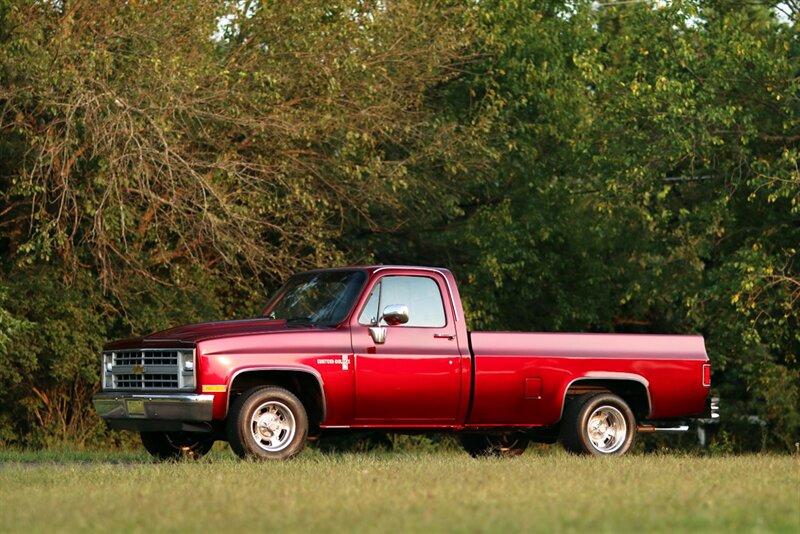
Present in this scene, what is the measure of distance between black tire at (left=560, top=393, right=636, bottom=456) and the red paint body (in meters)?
0.22

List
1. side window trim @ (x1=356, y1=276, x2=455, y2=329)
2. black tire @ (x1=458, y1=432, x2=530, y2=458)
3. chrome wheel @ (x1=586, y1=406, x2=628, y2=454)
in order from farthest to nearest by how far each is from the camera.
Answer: black tire @ (x1=458, y1=432, x2=530, y2=458), chrome wheel @ (x1=586, y1=406, x2=628, y2=454), side window trim @ (x1=356, y1=276, x2=455, y2=329)

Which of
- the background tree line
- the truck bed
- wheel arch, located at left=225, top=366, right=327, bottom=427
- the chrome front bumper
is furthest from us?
the background tree line

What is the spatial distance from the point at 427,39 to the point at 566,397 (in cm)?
1064

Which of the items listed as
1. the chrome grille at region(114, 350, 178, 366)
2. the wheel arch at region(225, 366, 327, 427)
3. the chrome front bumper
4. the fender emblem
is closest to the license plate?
the chrome front bumper

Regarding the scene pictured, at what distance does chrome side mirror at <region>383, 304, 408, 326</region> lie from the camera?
47.0 ft

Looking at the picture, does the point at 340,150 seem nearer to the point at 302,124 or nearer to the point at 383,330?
the point at 302,124

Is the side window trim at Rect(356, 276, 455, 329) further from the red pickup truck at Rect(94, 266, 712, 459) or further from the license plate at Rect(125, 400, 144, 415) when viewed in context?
the license plate at Rect(125, 400, 144, 415)

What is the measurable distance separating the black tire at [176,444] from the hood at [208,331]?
1.20 metres

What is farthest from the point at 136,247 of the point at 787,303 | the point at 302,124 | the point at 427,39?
the point at 787,303

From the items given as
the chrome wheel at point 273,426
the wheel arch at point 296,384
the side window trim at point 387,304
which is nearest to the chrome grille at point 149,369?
the wheel arch at point 296,384

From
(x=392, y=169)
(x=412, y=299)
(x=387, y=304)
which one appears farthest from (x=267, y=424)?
(x=392, y=169)

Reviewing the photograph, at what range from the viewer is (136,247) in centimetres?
2106

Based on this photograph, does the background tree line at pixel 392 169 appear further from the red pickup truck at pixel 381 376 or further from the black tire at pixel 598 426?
the black tire at pixel 598 426

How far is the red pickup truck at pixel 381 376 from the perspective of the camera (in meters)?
13.9
